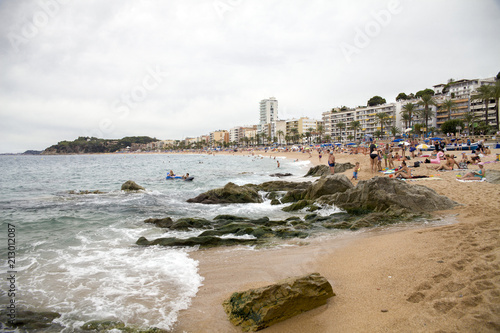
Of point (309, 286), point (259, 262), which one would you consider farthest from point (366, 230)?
point (309, 286)

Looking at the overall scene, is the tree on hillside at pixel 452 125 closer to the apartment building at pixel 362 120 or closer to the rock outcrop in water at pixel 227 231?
the apartment building at pixel 362 120

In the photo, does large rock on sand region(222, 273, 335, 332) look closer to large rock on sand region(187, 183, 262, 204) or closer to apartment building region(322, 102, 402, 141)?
large rock on sand region(187, 183, 262, 204)

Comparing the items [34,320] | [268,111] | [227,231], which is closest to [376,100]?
[268,111]

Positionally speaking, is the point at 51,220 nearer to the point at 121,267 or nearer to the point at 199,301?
the point at 121,267

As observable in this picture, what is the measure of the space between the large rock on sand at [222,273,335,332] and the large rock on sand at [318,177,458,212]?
22.5ft

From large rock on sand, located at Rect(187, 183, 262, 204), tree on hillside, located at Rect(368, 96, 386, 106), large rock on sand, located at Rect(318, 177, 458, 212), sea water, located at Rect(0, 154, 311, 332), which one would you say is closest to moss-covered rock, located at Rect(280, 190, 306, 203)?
sea water, located at Rect(0, 154, 311, 332)

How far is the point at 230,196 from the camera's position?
51.9 feet

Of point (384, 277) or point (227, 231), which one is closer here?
point (384, 277)

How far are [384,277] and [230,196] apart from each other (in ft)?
36.9

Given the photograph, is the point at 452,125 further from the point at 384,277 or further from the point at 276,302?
the point at 276,302

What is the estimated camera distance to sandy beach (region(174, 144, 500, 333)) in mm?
3725

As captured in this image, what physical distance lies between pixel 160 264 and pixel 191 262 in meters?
0.74

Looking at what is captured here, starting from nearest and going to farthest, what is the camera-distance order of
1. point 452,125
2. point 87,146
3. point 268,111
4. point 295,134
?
point 452,125 < point 295,134 < point 268,111 < point 87,146

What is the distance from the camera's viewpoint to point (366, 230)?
344 inches
